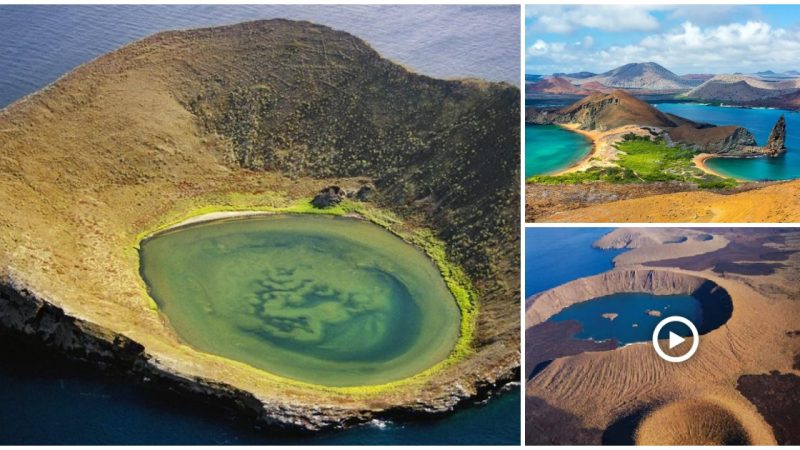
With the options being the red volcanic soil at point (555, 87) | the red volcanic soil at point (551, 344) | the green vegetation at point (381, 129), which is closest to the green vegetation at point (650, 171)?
the red volcanic soil at point (555, 87)

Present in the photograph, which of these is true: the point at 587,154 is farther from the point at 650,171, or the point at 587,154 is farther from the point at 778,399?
the point at 778,399

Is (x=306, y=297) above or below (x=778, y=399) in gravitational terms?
above

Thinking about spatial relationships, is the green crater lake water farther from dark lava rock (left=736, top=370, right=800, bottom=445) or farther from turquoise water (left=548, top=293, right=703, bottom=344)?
dark lava rock (left=736, top=370, right=800, bottom=445)

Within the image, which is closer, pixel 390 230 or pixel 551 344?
pixel 551 344

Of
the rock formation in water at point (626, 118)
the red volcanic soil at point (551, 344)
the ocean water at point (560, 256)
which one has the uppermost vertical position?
the rock formation in water at point (626, 118)

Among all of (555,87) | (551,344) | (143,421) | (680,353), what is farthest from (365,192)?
(680,353)

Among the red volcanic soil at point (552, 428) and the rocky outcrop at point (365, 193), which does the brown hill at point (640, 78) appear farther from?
the rocky outcrop at point (365, 193)
